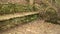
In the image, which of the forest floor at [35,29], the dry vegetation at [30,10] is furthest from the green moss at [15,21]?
the forest floor at [35,29]

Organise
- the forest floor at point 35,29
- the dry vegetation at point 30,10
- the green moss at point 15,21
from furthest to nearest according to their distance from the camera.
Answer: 1. the dry vegetation at point 30,10
2. the forest floor at point 35,29
3. the green moss at point 15,21

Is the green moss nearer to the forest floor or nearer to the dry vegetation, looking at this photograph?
the dry vegetation

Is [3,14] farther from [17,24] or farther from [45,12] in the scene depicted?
[45,12]

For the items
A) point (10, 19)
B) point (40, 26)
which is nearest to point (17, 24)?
point (10, 19)

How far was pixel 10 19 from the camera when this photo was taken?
198 inches

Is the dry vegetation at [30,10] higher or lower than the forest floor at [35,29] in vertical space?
higher

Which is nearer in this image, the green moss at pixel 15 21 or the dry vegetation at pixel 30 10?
the green moss at pixel 15 21

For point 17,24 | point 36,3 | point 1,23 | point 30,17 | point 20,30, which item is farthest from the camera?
point 36,3

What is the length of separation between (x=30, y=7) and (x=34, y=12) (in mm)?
307

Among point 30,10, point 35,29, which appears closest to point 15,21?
point 35,29

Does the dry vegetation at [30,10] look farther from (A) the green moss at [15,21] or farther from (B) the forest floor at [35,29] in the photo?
(B) the forest floor at [35,29]

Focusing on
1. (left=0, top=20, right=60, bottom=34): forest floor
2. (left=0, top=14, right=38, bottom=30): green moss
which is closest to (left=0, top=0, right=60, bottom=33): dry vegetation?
(left=0, top=14, right=38, bottom=30): green moss

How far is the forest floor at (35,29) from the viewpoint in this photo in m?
4.88

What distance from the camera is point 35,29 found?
5.27m
